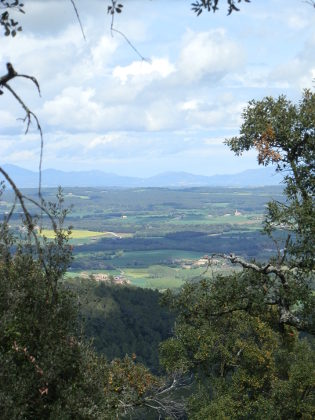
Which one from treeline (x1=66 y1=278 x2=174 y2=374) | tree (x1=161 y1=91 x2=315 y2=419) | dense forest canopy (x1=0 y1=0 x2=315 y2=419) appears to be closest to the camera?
dense forest canopy (x1=0 y1=0 x2=315 y2=419)

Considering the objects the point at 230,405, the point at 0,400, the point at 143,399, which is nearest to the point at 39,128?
the point at 0,400

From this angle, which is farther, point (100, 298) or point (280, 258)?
point (100, 298)

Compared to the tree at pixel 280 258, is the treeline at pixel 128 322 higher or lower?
lower

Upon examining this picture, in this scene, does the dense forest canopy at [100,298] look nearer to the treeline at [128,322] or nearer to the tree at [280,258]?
the tree at [280,258]

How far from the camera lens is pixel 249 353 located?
104 feet

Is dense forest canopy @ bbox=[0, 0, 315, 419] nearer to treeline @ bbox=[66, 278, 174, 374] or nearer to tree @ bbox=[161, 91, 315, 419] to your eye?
tree @ bbox=[161, 91, 315, 419]

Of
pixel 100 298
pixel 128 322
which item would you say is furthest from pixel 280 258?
pixel 128 322

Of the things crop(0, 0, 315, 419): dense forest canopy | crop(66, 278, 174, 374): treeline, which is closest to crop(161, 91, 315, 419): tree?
crop(0, 0, 315, 419): dense forest canopy

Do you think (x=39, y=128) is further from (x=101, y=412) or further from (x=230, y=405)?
(x=230, y=405)

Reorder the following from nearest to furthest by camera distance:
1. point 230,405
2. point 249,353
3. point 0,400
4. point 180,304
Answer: point 0,400 < point 180,304 < point 230,405 < point 249,353

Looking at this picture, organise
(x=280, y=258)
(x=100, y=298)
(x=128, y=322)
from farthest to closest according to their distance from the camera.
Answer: (x=128, y=322) → (x=100, y=298) → (x=280, y=258)

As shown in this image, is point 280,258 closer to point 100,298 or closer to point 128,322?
point 100,298

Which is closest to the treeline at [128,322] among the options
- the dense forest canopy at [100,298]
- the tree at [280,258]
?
the dense forest canopy at [100,298]

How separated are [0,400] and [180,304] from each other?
29.6 ft
